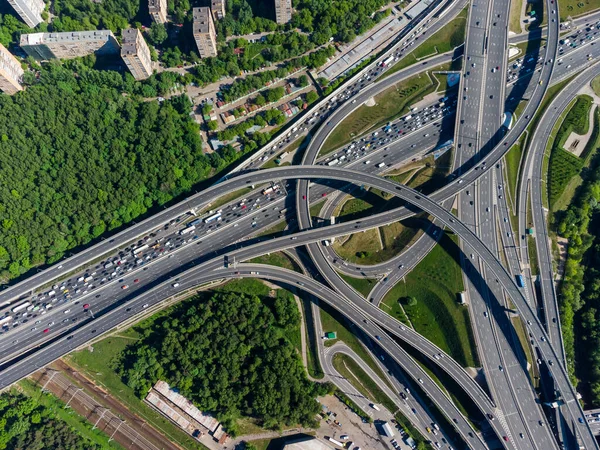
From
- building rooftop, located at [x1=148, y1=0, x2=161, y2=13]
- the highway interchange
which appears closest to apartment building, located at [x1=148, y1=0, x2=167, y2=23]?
building rooftop, located at [x1=148, y1=0, x2=161, y2=13]

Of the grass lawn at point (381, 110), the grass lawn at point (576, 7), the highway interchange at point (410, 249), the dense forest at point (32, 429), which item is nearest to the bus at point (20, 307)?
the highway interchange at point (410, 249)

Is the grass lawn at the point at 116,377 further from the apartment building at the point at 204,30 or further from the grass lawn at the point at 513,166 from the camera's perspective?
the grass lawn at the point at 513,166

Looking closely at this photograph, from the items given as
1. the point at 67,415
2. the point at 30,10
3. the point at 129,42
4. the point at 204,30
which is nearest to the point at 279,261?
the point at 67,415

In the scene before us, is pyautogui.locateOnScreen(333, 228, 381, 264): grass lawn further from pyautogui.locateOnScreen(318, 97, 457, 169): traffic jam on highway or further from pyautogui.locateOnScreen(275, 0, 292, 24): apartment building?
pyautogui.locateOnScreen(275, 0, 292, 24): apartment building

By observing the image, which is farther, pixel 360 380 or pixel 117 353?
pixel 117 353

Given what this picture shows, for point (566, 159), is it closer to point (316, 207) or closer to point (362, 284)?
point (362, 284)
